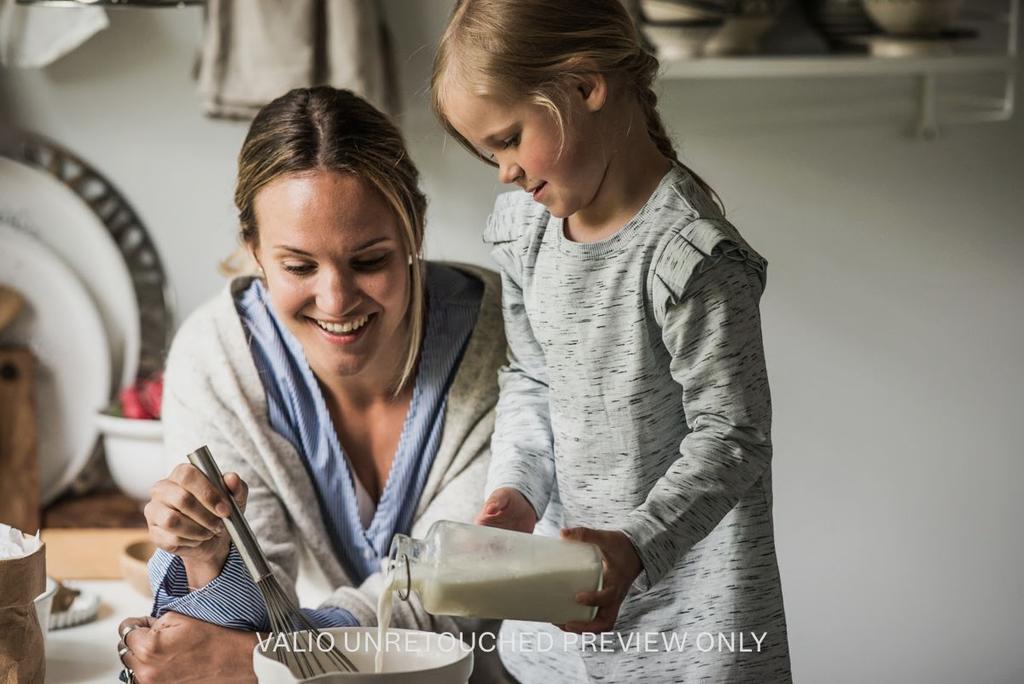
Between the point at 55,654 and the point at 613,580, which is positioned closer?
the point at 613,580

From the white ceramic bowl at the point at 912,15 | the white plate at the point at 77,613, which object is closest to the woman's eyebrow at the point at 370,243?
the white plate at the point at 77,613

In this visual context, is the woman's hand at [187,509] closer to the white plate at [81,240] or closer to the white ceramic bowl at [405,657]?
the white ceramic bowl at [405,657]

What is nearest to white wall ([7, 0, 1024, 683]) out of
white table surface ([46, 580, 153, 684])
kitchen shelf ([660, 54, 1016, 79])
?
kitchen shelf ([660, 54, 1016, 79])

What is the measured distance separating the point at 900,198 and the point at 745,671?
41.8 inches

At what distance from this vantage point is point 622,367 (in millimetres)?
726

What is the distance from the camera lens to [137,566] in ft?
3.77

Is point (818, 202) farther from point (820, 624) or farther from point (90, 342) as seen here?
point (90, 342)

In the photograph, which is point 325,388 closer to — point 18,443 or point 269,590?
point 269,590

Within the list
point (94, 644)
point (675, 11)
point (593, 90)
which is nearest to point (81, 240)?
point (94, 644)

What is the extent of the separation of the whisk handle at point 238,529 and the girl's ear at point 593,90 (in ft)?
1.01

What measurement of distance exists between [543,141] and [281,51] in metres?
0.78

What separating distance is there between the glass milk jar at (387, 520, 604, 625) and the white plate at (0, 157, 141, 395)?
3.29 feet

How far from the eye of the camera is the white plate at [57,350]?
1.49 meters

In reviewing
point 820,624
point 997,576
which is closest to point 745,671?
point 820,624
